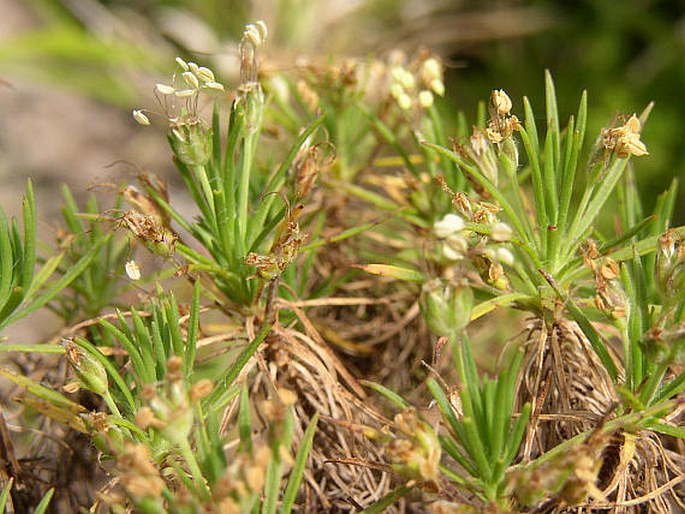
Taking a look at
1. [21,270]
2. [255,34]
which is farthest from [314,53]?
[21,270]

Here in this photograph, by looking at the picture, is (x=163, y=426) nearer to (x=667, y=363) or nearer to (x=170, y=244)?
(x=170, y=244)

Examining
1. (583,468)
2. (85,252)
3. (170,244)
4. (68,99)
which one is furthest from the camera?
(68,99)

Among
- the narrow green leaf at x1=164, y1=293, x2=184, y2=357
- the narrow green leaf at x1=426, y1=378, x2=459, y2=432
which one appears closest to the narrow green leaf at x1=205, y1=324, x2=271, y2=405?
the narrow green leaf at x1=164, y1=293, x2=184, y2=357

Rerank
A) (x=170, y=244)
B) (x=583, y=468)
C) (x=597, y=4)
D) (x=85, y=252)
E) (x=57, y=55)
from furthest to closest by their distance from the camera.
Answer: (x=57, y=55), (x=597, y=4), (x=85, y=252), (x=170, y=244), (x=583, y=468)

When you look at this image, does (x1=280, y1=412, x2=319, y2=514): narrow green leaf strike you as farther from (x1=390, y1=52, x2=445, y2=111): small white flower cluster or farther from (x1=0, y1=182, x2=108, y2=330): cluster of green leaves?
(x1=390, y1=52, x2=445, y2=111): small white flower cluster

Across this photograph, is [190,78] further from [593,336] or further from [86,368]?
[593,336]

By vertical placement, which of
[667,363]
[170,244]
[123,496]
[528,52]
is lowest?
[123,496]

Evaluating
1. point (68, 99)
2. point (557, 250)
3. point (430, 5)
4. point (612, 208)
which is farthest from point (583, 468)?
point (68, 99)
